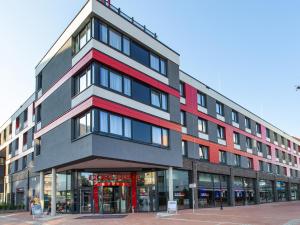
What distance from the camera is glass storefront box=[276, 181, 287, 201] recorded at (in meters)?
66.1

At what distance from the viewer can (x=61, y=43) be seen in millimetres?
31812

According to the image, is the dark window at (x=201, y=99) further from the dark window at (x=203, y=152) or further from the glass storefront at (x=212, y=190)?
the glass storefront at (x=212, y=190)

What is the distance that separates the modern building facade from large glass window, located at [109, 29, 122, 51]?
0.08 m

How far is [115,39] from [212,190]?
22.1 metres

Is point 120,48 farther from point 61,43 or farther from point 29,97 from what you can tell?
point 29,97

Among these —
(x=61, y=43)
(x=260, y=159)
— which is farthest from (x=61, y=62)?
(x=260, y=159)

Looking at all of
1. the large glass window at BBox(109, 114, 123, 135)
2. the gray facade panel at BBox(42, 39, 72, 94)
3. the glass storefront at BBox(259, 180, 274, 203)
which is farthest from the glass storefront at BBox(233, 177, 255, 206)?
the gray facade panel at BBox(42, 39, 72, 94)

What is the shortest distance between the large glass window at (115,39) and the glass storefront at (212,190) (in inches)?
715

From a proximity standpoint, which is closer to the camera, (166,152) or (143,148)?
(143,148)

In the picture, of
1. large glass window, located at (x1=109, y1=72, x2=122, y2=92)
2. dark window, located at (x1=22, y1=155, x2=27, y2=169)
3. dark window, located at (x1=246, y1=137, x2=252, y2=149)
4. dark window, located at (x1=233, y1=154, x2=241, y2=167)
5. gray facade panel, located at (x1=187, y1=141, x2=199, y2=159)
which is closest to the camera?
large glass window, located at (x1=109, y1=72, x2=122, y2=92)

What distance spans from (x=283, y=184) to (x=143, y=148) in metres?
48.7

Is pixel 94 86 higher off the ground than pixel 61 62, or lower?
lower

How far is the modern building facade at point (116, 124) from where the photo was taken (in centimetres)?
2672

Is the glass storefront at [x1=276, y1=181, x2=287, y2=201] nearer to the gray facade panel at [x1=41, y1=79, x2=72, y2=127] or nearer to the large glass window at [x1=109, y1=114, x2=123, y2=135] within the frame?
the gray facade panel at [x1=41, y1=79, x2=72, y2=127]
